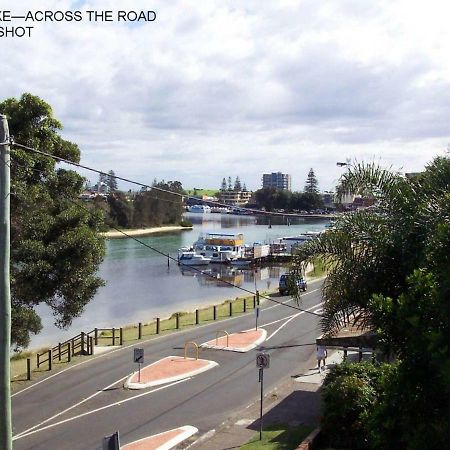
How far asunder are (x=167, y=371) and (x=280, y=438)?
27.9ft

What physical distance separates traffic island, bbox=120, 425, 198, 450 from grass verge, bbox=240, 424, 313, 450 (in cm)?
177

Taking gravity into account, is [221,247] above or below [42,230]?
below

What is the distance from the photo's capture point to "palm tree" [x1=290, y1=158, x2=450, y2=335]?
32.8ft

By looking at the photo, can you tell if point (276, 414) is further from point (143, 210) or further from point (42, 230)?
point (143, 210)

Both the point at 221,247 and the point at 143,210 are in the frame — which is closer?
the point at 221,247

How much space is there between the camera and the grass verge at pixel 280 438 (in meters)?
13.0

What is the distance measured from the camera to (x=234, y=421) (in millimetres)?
15875

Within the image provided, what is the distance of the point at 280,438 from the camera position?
13594 millimetres

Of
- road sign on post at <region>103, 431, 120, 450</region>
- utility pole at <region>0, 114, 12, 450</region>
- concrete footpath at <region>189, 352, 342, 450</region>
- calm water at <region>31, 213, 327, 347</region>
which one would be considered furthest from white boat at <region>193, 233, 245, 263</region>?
road sign on post at <region>103, 431, 120, 450</region>

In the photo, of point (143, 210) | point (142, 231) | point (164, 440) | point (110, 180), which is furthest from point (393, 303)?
point (143, 210)

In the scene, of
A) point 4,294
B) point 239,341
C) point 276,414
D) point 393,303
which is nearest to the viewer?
point 393,303

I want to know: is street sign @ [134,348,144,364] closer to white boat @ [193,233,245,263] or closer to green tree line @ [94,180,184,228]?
white boat @ [193,233,245,263]

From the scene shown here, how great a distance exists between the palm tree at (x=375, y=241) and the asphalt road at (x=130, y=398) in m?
6.10

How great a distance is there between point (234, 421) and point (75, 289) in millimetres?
6378
